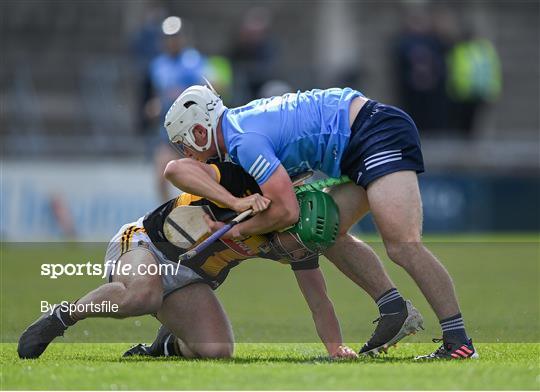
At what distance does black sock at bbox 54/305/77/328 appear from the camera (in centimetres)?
752

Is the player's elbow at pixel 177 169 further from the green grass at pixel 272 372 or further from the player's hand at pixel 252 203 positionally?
the green grass at pixel 272 372

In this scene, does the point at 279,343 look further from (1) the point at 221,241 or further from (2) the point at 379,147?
(2) the point at 379,147

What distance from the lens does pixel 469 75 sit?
2238 cm

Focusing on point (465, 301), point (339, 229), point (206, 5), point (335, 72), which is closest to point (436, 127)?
point (335, 72)

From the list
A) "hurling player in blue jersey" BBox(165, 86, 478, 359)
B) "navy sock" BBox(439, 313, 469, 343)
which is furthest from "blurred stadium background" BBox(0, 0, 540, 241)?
"navy sock" BBox(439, 313, 469, 343)

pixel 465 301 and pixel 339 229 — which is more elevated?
pixel 339 229

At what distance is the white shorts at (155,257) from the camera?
770 cm

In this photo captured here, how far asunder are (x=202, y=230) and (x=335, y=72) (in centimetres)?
1570

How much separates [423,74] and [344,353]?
1505 centimetres

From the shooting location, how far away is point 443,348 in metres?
7.51

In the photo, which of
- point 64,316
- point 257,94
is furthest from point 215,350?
point 257,94

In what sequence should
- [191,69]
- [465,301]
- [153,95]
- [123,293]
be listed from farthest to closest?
[153,95] → [191,69] → [465,301] → [123,293]

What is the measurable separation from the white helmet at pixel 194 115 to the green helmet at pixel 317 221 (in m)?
0.64

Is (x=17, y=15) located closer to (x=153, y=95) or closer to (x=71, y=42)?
(x=71, y=42)
